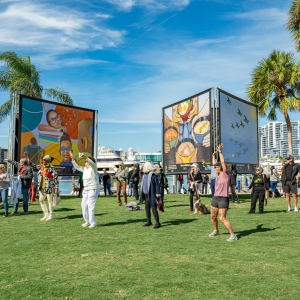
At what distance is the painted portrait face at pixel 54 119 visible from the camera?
23.8 m

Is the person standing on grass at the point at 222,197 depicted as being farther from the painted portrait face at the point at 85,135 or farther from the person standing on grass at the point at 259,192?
the painted portrait face at the point at 85,135

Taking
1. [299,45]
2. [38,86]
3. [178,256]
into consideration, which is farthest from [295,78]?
[178,256]

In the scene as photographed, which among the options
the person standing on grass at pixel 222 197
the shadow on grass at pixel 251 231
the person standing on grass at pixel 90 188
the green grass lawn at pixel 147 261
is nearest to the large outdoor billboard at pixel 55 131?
the green grass lawn at pixel 147 261

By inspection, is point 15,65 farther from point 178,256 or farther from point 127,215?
point 178,256

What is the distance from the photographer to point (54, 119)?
2403 centimetres

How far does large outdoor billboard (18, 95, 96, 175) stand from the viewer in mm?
22203

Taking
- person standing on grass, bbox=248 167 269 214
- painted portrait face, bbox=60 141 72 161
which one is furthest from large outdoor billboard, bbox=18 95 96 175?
person standing on grass, bbox=248 167 269 214

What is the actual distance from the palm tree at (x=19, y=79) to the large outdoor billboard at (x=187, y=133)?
9.93 metres

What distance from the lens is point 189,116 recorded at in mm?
23109

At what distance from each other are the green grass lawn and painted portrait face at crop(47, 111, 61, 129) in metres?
13.6

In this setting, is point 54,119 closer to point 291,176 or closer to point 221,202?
point 291,176

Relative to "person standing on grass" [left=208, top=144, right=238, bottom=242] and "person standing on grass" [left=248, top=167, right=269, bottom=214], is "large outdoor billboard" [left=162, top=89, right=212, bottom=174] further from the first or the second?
"person standing on grass" [left=208, top=144, right=238, bottom=242]

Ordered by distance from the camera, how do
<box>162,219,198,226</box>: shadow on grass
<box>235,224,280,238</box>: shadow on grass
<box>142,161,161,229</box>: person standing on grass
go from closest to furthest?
<box>235,224,280,238</box>: shadow on grass, <box>142,161,161,229</box>: person standing on grass, <box>162,219,198,226</box>: shadow on grass

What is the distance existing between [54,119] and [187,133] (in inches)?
334
